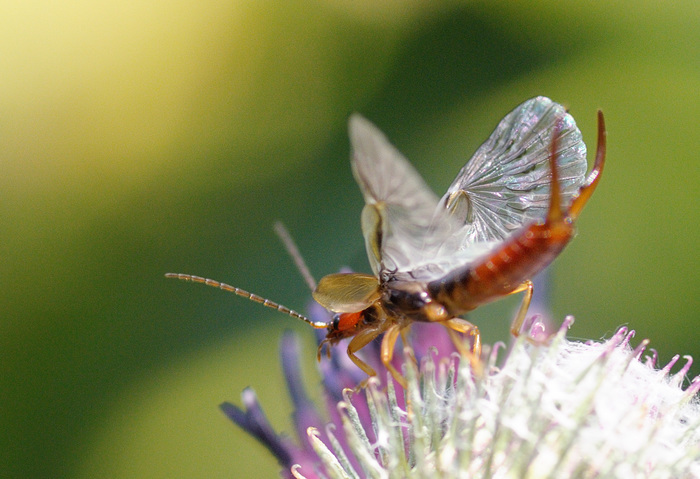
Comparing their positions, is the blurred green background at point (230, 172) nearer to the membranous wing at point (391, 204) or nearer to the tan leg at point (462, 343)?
the tan leg at point (462, 343)

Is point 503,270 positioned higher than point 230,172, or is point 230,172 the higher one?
point 230,172

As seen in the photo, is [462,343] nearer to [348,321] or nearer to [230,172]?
[348,321]

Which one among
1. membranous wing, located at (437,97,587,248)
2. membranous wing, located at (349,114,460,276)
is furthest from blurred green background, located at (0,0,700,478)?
membranous wing, located at (349,114,460,276)

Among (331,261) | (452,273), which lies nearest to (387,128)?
(331,261)

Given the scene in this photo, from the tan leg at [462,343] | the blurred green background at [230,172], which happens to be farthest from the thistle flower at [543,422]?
the blurred green background at [230,172]

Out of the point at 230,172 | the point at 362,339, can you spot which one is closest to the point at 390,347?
the point at 362,339

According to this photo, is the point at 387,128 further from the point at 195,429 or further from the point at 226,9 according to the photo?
the point at 195,429
